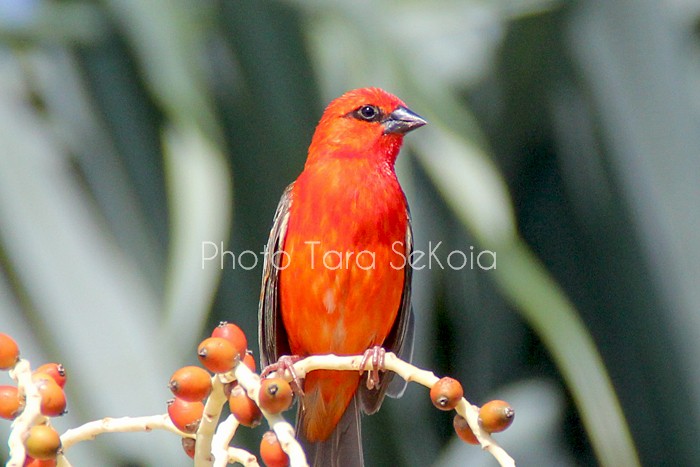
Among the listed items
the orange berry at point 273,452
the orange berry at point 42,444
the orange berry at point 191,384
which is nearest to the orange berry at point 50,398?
the orange berry at point 42,444

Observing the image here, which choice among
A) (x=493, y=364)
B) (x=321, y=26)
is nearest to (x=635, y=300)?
(x=493, y=364)

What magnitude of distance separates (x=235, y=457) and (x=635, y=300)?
8.12ft

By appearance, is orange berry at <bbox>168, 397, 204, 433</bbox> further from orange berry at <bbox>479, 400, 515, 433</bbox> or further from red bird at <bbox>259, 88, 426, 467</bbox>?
red bird at <bbox>259, 88, 426, 467</bbox>

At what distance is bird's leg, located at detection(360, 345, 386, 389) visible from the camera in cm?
235

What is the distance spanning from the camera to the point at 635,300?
3.95 metres

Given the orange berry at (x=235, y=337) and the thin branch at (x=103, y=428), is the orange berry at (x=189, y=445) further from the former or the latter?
the orange berry at (x=235, y=337)

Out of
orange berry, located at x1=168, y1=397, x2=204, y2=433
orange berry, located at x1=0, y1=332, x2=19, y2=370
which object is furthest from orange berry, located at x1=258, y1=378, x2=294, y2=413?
orange berry, located at x1=0, y1=332, x2=19, y2=370

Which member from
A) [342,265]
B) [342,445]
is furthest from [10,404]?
[342,445]

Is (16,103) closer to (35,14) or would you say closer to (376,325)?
(35,14)

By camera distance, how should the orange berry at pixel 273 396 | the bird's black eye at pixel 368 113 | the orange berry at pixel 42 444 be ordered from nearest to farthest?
1. the orange berry at pixel 42 444
2. the orange berry at pixel 273 396
3. the bird's black eye at pixel 368 113

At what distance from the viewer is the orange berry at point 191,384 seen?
6.13ft

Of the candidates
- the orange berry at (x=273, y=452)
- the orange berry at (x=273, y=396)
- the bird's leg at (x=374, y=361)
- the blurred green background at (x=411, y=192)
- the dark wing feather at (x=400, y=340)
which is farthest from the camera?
the dark wing feather at (x=400, y=340)

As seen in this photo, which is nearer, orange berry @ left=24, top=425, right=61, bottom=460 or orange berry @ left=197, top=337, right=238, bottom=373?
orange berry @ left=24, top=425, right=61, bottom=460

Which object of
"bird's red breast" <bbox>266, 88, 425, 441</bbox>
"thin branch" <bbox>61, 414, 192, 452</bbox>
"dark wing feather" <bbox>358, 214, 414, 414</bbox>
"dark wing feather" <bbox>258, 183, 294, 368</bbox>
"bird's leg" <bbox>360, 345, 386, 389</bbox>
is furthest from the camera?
"dark wing feather" <bbox>358, 214, 414, 414</bbox>
